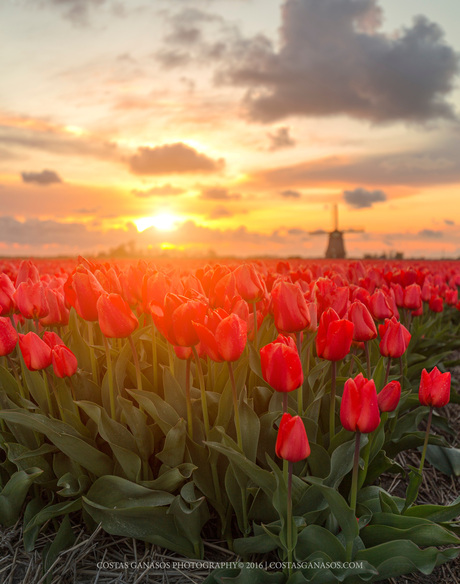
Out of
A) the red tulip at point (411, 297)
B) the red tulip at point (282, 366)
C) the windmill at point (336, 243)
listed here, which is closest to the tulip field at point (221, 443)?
the red tulip at point (282, 366)

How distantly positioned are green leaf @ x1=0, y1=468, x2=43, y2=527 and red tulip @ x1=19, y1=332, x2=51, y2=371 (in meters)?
0.53

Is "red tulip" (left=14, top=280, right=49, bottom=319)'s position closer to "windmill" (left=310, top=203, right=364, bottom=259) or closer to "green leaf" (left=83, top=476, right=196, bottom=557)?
"green leaf" (left=83, top=476, right=196, bottom=557)

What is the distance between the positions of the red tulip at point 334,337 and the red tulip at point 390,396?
0.26m

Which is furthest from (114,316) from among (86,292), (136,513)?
(136,513)

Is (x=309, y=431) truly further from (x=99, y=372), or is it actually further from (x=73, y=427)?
(x=99, y=372)

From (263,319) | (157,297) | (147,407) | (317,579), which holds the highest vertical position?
(157,297)

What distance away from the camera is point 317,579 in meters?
2.06

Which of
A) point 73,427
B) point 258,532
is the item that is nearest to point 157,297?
point 73,427

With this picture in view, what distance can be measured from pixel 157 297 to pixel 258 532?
120 centimetres

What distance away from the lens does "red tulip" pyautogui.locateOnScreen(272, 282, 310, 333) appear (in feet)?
7.20

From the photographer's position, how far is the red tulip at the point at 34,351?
236 centimetres

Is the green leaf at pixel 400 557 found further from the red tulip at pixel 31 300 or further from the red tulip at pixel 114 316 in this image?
the red tulip at pixel 31 300

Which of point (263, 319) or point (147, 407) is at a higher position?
point (263, 319)

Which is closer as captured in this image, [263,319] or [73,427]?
[73,427]
